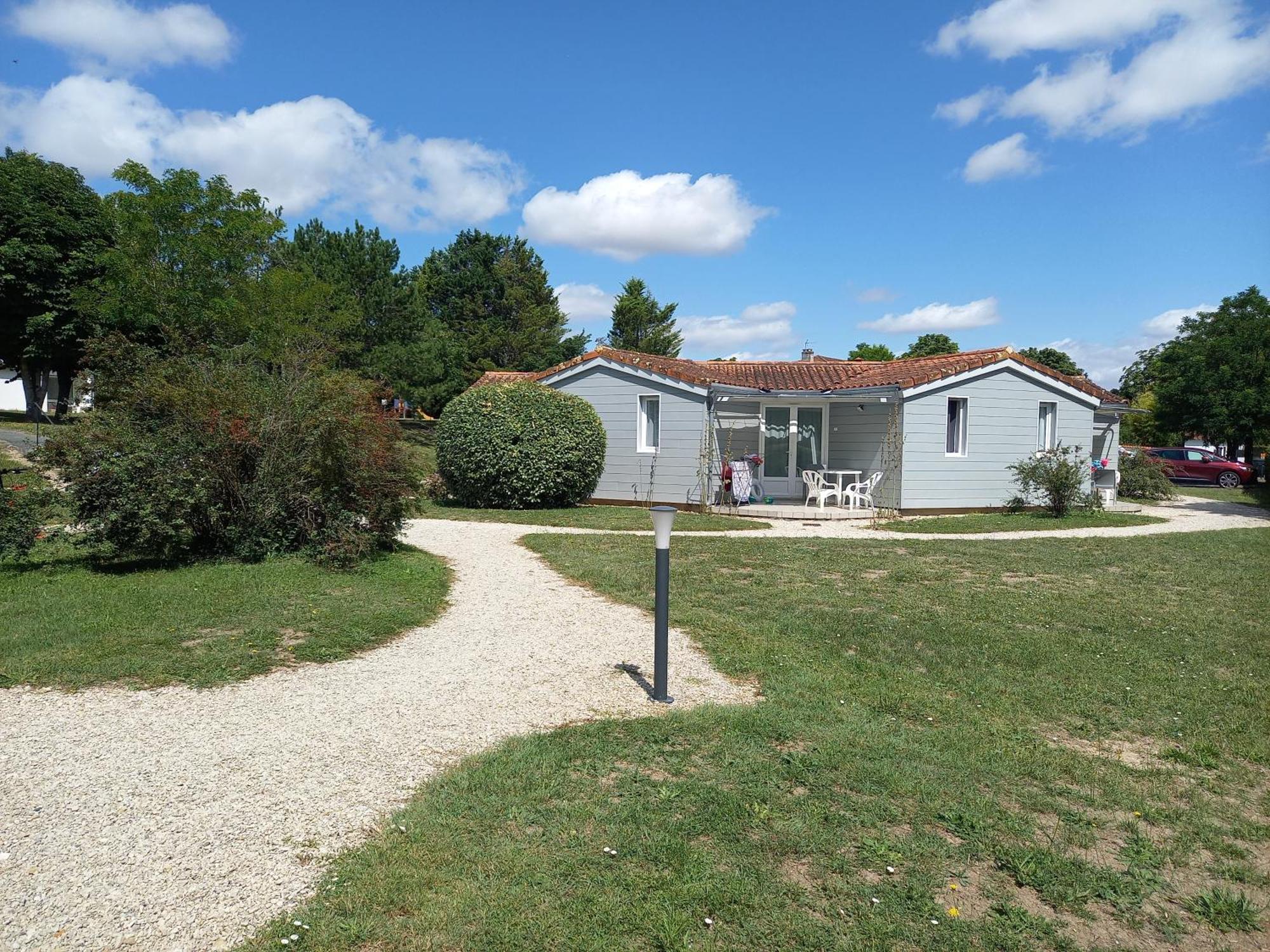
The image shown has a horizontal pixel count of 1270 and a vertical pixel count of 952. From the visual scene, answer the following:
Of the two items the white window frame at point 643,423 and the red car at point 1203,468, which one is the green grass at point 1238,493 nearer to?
the red car at point 1203,468

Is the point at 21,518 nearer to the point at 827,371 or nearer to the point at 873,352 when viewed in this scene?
the point at 827,371

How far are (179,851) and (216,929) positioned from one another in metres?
0.64

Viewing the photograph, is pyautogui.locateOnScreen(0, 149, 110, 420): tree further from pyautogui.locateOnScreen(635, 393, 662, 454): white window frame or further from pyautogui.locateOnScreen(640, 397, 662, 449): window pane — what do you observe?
pyautogui.locateOnScreen(640, 397, 662, 449): window pane

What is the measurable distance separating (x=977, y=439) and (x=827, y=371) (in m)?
4.21

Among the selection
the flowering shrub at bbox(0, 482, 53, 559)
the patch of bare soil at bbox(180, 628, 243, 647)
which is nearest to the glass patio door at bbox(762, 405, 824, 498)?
the flowering shrub at bbox(0, 482, 53, 559)

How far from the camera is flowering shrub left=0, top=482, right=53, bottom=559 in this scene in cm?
916

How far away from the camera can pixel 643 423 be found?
19.6m

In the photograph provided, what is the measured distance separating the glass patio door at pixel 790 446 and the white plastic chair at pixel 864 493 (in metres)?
1.40

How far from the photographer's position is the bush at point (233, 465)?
920cm

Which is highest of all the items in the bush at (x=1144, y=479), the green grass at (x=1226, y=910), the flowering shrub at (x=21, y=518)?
the bush at (x=1144, y=479)

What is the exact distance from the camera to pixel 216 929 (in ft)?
9.84

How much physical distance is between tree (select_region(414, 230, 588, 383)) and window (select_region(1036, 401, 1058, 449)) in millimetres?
27514

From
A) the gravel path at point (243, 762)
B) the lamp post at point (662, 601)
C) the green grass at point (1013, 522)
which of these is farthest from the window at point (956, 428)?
the lamp post at point (662, 601)

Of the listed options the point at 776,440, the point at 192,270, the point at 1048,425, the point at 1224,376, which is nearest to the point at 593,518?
the point at 776,440
